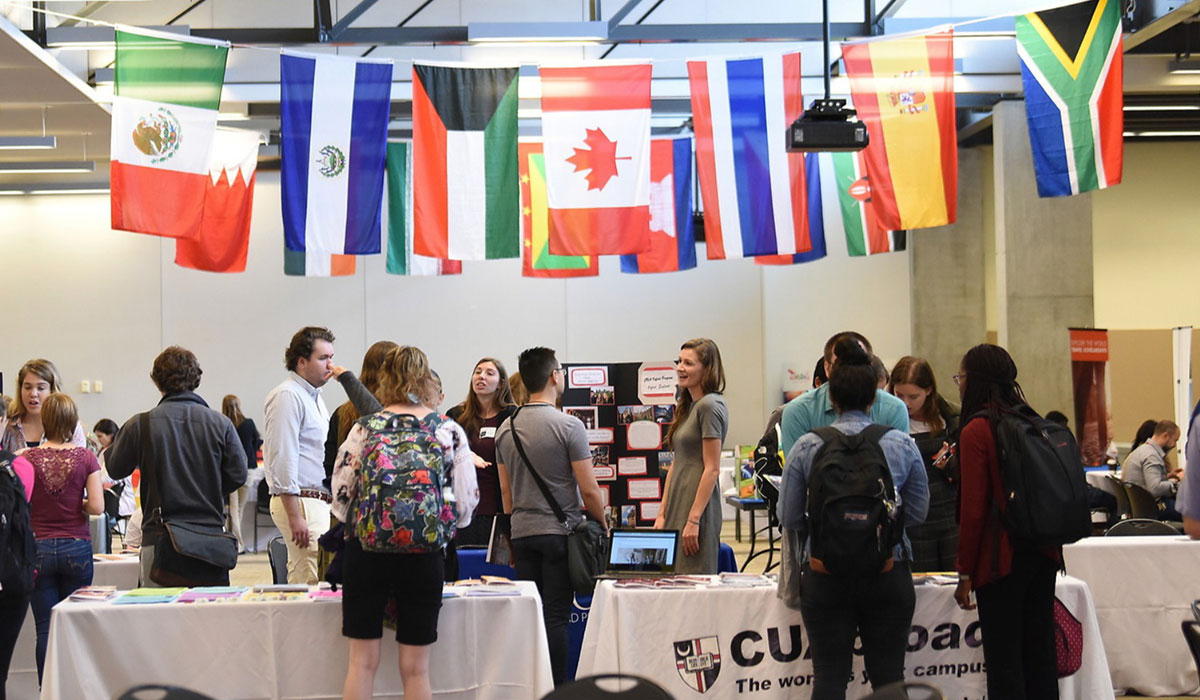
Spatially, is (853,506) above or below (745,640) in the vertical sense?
above

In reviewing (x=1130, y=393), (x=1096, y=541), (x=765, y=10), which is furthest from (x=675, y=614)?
(x=1130, y=393)

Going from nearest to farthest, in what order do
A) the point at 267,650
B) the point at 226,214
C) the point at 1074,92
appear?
the point at 267,650
the point at 1074,92
the point at 226,214

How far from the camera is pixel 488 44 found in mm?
8398

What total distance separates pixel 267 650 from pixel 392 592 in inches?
23.4

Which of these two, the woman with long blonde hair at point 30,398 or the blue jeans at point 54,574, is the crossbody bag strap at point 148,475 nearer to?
the blue jeans at point 54,574

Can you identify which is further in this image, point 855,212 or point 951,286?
point 951,286

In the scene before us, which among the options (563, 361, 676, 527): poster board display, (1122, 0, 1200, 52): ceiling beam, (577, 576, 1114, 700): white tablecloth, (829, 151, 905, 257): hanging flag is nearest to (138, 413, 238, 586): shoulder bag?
(577, 576, 1114, 700): white tablecloth

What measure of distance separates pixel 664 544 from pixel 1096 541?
2.09 meters

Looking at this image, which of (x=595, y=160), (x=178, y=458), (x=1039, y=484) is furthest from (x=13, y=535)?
(x=595, y=160)

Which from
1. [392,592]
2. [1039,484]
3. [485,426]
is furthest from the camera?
[485,426]

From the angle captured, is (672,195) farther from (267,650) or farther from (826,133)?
(267,650)

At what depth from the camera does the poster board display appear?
7.17 meters

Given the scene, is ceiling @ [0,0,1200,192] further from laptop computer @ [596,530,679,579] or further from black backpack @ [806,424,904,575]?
black backpack @ [806,424,904,575]

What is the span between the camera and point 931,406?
5.06m
